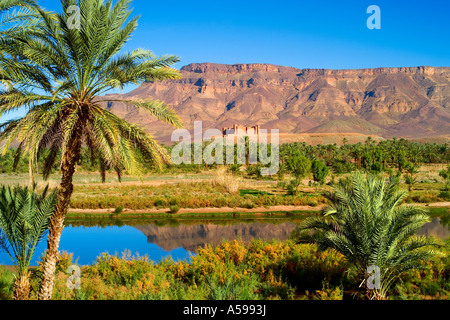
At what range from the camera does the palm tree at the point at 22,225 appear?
8.20 metres

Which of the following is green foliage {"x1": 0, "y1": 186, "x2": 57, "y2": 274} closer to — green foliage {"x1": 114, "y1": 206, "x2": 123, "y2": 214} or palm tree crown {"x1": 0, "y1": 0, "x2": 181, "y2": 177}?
palm tree crown {"x1": 0, "y1": 0, "x2": 181, "y2": 177}

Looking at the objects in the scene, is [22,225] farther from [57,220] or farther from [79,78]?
[79,78]

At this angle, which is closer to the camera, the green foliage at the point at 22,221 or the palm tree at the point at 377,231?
the green foliage at the point at 22,221

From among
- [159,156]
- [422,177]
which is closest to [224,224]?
[159,156]

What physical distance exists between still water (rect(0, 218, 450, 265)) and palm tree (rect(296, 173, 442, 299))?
8.07 metres

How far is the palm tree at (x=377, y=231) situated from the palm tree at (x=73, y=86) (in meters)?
4.32

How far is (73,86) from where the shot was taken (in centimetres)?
778

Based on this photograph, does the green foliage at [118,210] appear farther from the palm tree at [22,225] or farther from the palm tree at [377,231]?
the palm tree at [377,231]

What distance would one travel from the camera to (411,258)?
331 inches

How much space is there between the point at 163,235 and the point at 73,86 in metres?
14.0

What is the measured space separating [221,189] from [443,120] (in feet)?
628

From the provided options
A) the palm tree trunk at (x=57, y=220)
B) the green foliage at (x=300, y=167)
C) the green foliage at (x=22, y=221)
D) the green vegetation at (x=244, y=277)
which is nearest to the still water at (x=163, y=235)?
the green vegetation at (x=244, y=277)

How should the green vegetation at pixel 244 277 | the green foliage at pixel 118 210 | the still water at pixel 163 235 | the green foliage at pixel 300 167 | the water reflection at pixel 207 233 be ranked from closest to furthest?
the green vegetation at pixel 244 277 < the still water at pixel 163 235 < the water reflection at pixel 207 233 < the green foliage at pixel 118 210 < the green foliage at pixel 300 167
